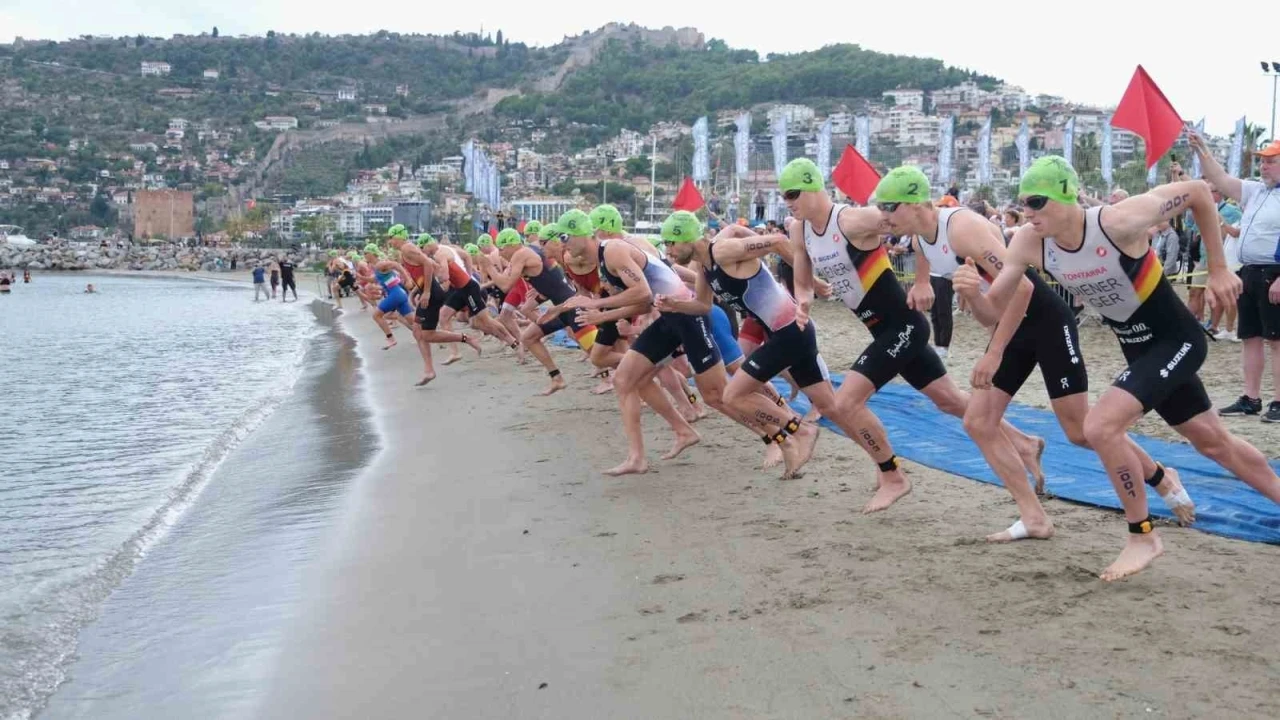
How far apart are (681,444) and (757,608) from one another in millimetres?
3988

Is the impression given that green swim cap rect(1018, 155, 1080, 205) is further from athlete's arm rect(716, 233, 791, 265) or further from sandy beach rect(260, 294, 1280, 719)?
athlete's arm rect(716, 233, 791, 265)

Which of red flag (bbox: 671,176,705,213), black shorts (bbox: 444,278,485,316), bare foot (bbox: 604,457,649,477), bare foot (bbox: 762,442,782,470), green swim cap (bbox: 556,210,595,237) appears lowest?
bare foot (bbox: 604,457,649,477)

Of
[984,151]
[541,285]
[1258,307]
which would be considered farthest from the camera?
[984,151]

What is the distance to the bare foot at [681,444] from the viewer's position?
9062 millimetres

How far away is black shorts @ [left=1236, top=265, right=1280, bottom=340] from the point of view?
887cm

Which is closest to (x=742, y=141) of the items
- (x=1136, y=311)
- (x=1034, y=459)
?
(x=1034, y=459)

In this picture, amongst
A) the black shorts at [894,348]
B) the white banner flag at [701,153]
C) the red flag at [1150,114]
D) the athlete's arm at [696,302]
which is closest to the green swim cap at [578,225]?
the athlete's arm at [696,302]

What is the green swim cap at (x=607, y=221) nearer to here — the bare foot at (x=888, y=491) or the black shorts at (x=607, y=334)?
the black shorts at (x=607, y=334)

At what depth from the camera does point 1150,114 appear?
420 inches

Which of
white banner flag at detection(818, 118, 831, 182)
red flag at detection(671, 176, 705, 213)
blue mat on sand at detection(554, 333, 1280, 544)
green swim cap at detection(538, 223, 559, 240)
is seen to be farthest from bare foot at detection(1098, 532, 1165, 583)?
white banner flag at detection(818, 118, 831, 182)

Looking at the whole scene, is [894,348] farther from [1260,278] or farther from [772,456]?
[1260,278]

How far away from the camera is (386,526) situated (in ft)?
25.1

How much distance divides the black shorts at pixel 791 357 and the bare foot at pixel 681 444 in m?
1.53

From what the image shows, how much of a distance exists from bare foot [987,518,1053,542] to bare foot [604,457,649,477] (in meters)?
3.03
